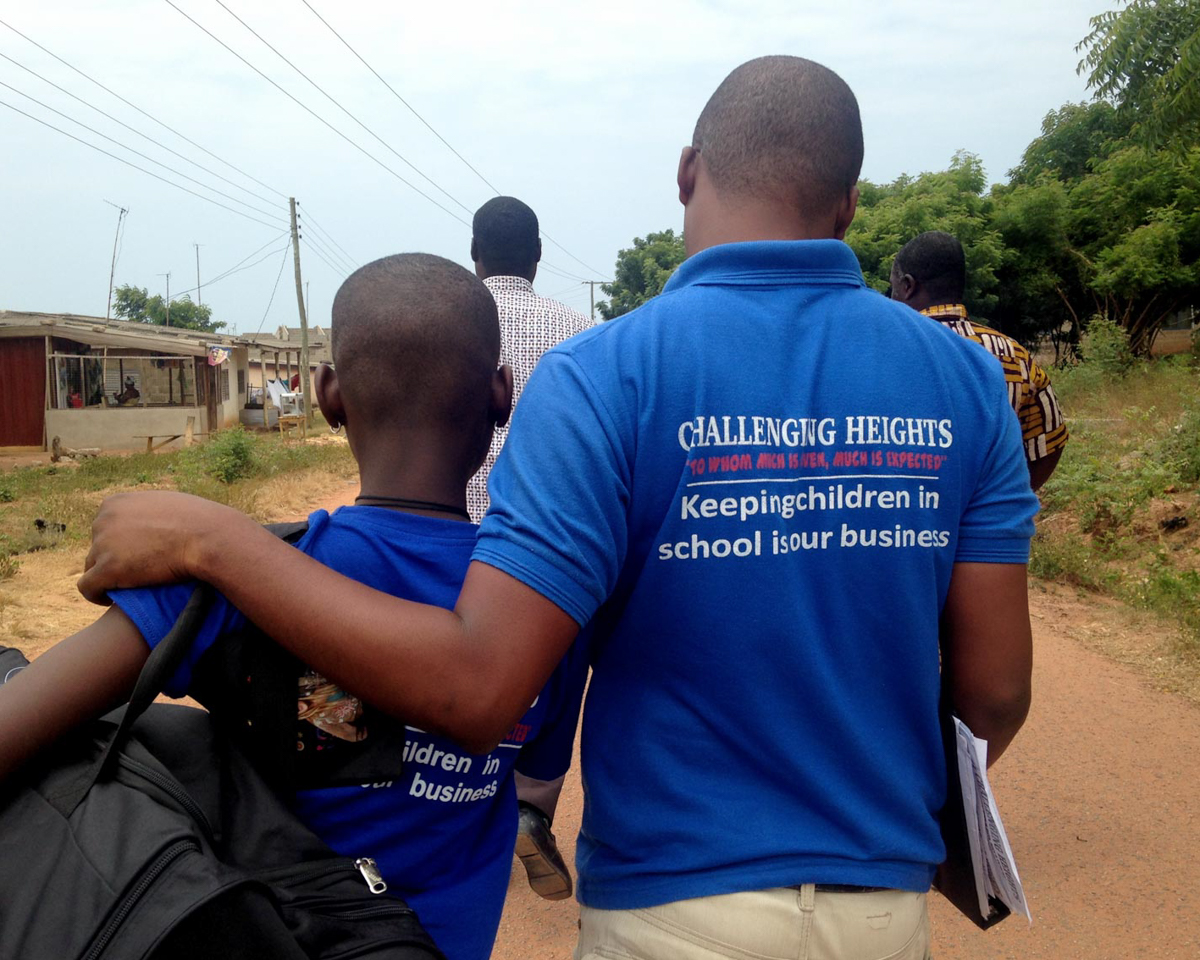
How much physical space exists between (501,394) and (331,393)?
0.27m

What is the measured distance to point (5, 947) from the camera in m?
0.95

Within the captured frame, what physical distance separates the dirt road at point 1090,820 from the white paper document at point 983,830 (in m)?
1.95

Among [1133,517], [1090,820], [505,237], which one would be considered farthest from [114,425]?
[1090,820]

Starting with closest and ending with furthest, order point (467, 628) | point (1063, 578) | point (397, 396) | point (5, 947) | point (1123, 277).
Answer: point (5, 947) < point (467, 628) < point (397, 396) < point (1063, 578) < point (1123, 277)

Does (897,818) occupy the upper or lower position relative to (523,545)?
lower

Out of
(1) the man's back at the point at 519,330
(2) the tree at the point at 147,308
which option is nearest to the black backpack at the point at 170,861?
(1) the man's back at the point at 519,330

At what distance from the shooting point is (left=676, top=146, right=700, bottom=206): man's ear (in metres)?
1.42

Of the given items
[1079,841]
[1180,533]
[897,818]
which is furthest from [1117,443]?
[897,818]

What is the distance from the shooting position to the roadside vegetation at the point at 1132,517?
681 cm

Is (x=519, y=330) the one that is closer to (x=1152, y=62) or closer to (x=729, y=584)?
(x=729, y=584)

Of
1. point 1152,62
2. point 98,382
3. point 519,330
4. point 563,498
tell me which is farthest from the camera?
point 98,382

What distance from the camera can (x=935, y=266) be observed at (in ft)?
11.5

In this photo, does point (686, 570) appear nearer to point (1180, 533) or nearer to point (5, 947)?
point (5, 947)

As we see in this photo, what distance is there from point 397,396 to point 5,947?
85 centimetres
